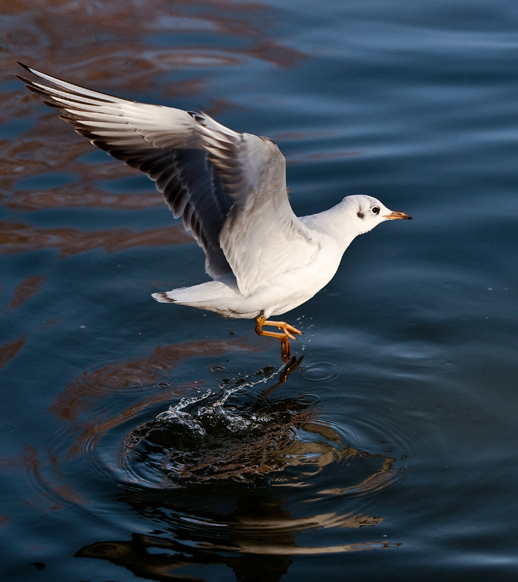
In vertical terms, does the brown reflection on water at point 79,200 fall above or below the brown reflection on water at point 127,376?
above

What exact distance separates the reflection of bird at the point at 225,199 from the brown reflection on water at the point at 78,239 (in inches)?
68.9

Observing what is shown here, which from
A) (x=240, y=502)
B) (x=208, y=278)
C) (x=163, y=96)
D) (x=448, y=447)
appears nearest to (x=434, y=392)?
(x=448, y=447)

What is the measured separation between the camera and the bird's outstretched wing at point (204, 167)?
4461 millimetres

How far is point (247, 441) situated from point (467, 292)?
84.5 inches

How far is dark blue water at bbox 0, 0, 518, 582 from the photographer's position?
4148 millimetres

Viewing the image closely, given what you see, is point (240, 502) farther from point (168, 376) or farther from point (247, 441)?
point (168, 376)

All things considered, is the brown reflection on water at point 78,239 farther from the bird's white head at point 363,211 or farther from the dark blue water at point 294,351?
the bird's white head at point 363,211

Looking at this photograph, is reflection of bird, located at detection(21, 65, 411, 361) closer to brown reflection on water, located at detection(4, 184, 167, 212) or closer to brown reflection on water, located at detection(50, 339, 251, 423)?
brown reflection on water, located at detection(50, 339, 251, 423)

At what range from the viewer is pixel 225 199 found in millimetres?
4832

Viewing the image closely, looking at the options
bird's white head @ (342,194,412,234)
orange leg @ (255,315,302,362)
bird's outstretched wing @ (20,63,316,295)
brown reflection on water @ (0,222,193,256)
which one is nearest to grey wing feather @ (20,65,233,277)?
Result: bird's outstretched wing @ (20,63,316,295)

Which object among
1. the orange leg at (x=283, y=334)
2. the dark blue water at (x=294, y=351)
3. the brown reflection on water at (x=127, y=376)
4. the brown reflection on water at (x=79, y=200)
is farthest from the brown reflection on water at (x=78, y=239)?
the orange leg at (x=283, y=334)

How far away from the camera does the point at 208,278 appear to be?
21.2ft

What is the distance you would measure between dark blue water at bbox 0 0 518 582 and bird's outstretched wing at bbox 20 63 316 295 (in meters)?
0.97

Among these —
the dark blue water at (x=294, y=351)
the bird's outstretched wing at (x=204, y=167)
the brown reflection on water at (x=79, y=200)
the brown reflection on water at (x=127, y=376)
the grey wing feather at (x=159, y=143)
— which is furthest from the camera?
the brown reflection on water at (x=79, y=200)
